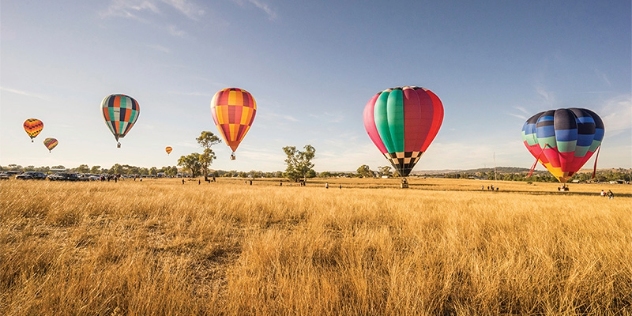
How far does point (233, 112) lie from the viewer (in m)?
32.5

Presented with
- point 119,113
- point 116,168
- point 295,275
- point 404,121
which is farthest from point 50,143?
point 116,168

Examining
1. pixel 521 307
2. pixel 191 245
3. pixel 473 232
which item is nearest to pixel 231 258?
pixel 191 245

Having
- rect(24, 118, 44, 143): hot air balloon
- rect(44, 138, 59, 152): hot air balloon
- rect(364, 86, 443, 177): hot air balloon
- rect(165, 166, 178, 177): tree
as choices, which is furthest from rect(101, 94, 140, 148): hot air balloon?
rect(165, 166, 178, 177): tree

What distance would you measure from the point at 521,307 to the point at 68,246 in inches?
235

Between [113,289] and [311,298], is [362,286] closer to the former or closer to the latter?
[311,298]

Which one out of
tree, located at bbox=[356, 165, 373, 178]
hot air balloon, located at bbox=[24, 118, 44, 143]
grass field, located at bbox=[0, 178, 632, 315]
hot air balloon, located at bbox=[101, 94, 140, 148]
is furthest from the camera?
tree, located at bbox=[356, 165, 373, 178]

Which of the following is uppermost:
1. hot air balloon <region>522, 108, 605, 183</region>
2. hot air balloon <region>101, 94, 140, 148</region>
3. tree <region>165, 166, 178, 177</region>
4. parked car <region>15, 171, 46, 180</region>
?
hot air balloon <region>101, 94, 140, 148</region>

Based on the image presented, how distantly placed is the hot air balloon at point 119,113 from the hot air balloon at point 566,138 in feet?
182

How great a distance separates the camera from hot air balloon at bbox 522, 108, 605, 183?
102 ft

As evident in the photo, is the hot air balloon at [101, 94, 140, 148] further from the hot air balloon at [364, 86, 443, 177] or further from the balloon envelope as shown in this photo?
the hot air balloon at [364, 86, 443, 177]

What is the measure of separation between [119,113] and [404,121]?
37.4 metres

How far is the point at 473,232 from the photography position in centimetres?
534

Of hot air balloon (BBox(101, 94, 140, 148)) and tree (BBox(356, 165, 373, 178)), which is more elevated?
hot air balloon (BBox(101, 94, 140, 148))

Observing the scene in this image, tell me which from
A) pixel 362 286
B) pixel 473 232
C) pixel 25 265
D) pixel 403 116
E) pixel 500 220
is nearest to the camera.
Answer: pixel 362 286
